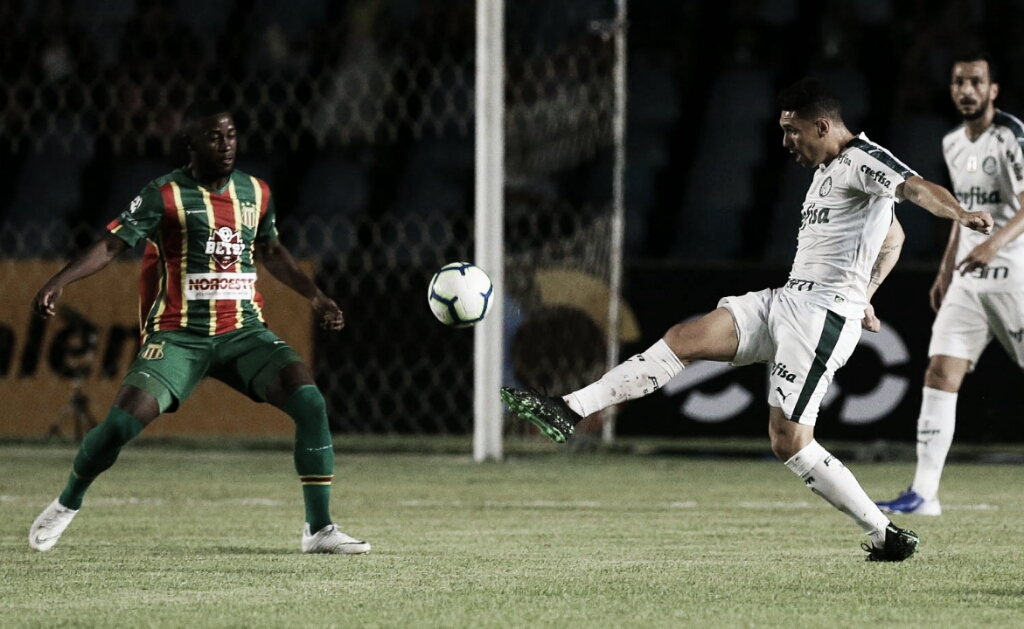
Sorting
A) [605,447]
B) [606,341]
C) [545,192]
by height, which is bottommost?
[605,447]

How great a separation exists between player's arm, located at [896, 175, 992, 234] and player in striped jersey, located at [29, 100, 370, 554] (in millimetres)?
1998

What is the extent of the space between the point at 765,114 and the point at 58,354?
6.42 metres

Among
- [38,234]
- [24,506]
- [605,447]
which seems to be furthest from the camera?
[38,234]

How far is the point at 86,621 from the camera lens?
3.90 metres

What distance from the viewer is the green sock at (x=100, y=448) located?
5387 millimetres

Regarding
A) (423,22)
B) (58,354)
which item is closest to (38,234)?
(58,354)

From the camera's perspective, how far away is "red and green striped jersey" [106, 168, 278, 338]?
223 inches

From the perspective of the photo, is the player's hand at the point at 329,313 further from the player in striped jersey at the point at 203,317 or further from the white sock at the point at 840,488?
the white sock at the point at 840,488

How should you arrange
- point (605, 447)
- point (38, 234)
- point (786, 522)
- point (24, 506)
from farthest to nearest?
1. point (38, 234)
2. point (605, 447)
3. point (24, 506)
4. point (786, 522)

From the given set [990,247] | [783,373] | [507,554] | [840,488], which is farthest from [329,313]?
[990,247]

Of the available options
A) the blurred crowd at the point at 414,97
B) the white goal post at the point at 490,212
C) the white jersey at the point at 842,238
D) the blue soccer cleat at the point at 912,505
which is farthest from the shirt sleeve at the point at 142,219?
the blurred crowd at the point at 414,97

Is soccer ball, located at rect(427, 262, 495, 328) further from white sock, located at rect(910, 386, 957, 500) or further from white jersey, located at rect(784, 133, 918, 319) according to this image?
white sock, located at rect(910, 386, 957, 500)

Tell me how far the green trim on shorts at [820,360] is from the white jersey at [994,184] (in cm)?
208

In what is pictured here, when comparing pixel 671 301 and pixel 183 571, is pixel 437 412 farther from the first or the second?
pixel 183 571
